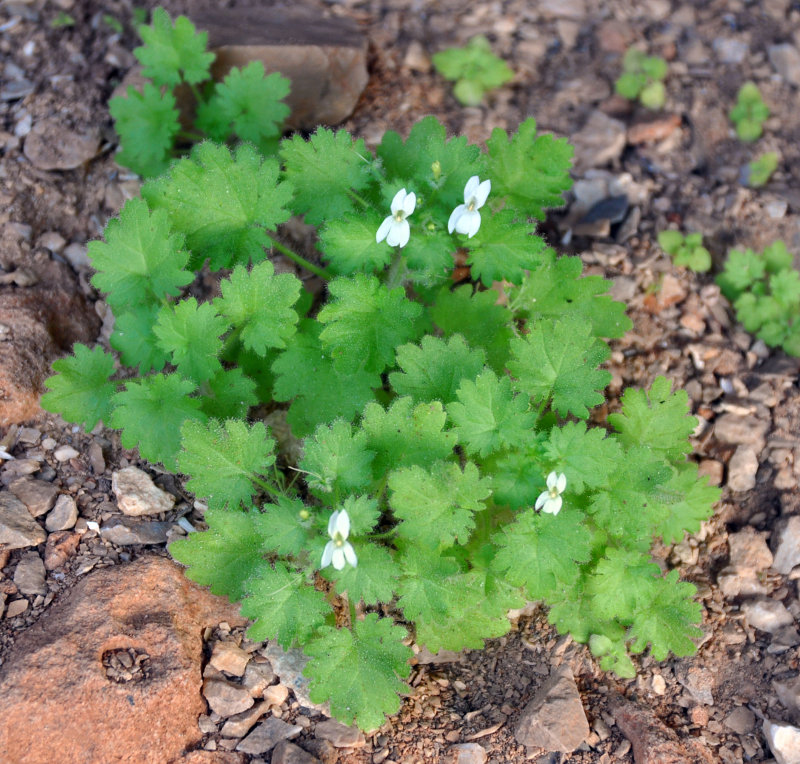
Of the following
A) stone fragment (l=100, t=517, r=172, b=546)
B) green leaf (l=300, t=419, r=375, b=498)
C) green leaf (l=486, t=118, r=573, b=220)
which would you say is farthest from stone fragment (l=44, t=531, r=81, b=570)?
green leaf (l=486, t=118, r=573, b=220)

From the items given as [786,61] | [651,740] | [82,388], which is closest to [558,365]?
[651,740]

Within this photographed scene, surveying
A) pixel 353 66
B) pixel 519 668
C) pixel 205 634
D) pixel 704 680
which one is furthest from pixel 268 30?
pixel 704 680

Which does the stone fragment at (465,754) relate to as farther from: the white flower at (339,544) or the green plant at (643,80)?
the green plant at (643,80)

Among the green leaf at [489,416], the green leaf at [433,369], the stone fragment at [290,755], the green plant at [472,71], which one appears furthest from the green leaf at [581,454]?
the green plant at [472,71]

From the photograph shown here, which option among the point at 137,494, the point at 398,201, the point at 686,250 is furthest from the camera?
the point at 686,250

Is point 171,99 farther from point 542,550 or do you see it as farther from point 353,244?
point 542,550

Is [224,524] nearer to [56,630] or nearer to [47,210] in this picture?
[56,630]
